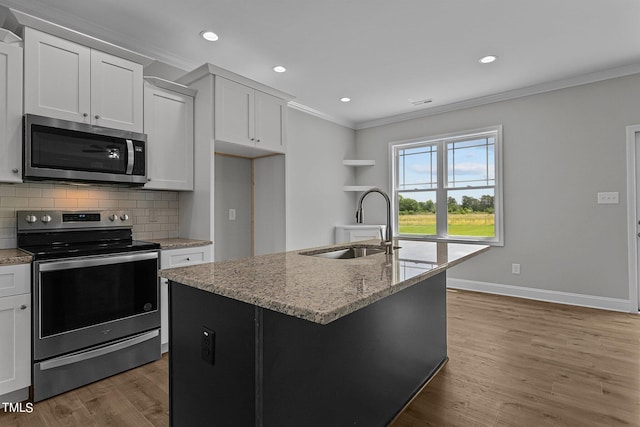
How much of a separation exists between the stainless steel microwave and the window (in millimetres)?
3900

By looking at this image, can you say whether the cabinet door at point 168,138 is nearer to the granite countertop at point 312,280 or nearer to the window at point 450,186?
the granite countertop at point 312,280

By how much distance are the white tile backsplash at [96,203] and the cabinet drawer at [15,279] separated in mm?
549

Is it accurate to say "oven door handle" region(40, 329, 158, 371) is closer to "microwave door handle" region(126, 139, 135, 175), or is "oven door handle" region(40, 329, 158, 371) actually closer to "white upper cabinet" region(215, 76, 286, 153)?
"microwave door handle" region(126, 139, 135, 175)

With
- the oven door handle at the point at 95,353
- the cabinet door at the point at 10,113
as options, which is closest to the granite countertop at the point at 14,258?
the cabinet door at the point at 10,113

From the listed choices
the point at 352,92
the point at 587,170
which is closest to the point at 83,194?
the point at 352,92

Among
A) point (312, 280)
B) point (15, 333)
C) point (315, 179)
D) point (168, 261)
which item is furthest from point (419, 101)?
point (15, 333)

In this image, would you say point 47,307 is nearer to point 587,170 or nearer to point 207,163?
point 207,163

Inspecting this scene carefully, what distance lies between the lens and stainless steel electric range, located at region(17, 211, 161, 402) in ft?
6.90

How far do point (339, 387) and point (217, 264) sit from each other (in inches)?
30.8

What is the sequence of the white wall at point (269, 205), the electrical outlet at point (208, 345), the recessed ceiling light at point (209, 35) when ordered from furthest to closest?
the white wall at point (269, 205) → the recessed ceiling light at point (209, 35) → the electrical outlet at point (208, 345)

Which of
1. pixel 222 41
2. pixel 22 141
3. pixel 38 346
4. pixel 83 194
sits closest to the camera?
pixel 38 346

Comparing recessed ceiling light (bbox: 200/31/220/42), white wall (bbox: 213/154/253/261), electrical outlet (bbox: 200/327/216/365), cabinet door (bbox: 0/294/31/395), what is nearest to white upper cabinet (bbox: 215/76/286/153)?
recessed ceiling light (bbox: 200/31/220/42)

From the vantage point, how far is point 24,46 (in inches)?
86.5

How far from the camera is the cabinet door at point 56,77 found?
2.23 meters
